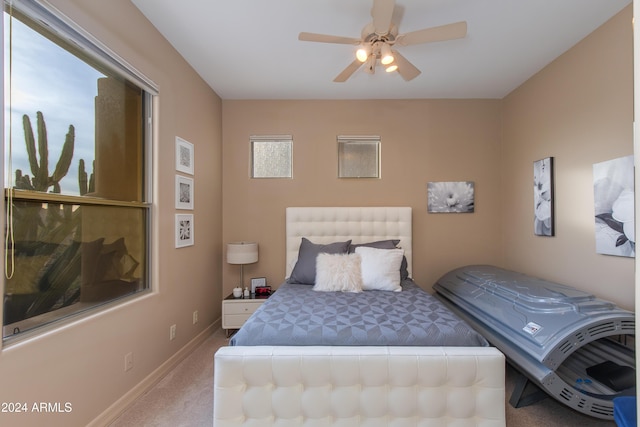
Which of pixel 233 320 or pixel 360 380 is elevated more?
pixel 360 380

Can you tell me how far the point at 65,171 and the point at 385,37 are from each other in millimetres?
2194

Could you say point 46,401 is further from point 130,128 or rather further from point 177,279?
point 130,128

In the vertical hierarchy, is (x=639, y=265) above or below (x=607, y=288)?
above

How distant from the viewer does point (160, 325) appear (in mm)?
2410

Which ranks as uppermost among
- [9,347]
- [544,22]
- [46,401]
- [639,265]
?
[544,22]

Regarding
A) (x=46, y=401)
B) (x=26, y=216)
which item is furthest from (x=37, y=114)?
(x=46, y=401)

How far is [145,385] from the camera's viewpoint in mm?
2191

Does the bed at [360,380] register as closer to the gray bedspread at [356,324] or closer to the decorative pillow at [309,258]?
the gray bedspread at [356,324]

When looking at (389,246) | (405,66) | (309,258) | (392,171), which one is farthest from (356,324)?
(392,171)

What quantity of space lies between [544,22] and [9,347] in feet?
12.8

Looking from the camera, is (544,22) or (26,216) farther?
(544,22)

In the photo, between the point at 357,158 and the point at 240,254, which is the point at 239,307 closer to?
the point at 240,254

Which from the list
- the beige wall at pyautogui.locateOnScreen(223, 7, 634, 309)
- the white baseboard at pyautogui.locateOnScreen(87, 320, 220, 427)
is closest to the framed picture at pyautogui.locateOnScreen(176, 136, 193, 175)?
the beige wall at pyautogui.locateOnScreen(223, 7, 634, 309)

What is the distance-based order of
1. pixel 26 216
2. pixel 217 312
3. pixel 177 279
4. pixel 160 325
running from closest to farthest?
pixel 26 216, pixel 160 325, pixel 177 279, pixel 217 312
